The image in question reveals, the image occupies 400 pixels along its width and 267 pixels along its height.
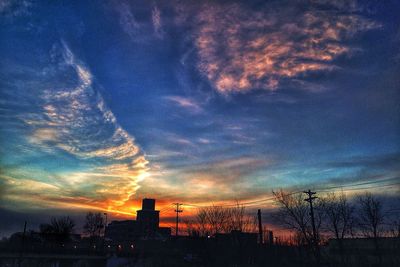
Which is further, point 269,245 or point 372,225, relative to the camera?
point 372,225

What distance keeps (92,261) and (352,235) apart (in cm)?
6800

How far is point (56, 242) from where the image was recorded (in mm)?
103125

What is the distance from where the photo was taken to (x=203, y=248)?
50.6 m

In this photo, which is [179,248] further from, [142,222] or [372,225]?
[142,222]

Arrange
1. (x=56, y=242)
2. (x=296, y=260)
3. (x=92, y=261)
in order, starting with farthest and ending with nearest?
(x=56, y=242), (x=92, y=261), (x=296, y=260)

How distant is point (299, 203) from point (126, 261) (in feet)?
163

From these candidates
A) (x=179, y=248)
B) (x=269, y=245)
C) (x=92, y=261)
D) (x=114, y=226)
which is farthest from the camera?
(x=114, y=226)

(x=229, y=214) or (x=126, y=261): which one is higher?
(x=229, y=214)

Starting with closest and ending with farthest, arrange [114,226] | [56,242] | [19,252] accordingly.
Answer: [19,252], [56,242], [114,226]

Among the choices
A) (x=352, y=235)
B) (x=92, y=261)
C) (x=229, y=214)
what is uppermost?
(x=229, y=214)

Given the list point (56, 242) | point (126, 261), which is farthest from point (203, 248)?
point (56, 242)

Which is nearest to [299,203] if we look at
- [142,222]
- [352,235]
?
[352,235]

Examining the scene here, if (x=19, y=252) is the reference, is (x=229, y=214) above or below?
above

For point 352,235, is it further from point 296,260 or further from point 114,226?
point 114,226
